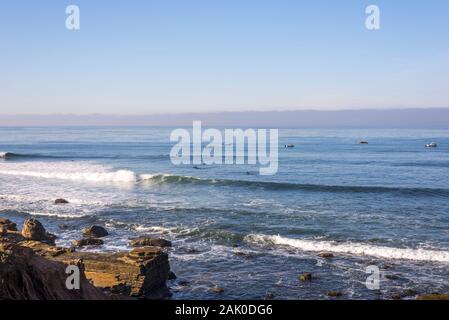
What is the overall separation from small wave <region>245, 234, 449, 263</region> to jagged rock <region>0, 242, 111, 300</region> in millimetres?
17997

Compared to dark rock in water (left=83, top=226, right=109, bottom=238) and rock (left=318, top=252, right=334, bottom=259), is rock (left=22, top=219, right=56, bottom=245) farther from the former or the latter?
rock (left=318, top=252, right=334, bottom=259)

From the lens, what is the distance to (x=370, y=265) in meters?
23.2

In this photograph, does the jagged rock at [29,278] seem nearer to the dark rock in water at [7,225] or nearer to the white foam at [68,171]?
the dark rock in water at [7,225]

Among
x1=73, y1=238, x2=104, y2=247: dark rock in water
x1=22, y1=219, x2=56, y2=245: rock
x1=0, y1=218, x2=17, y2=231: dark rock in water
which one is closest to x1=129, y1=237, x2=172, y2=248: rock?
x1=73, y1=238, x2=104, y2=247: dark rock in water

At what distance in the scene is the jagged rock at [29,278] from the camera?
8312 millimetres

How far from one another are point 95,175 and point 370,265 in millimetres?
43883

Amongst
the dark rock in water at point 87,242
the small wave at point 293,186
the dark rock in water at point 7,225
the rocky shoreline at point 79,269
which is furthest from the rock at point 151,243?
the small wave at point 293,186

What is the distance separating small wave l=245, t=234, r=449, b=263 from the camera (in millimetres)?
24531

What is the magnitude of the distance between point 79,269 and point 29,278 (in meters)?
3.07

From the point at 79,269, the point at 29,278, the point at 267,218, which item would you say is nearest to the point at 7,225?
the point at 79,269

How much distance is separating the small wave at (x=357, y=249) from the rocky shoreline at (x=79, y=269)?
6.68m

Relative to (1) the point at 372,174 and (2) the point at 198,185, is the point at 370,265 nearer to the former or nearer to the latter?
(2) the point at 198,185

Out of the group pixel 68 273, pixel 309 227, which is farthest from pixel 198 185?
pixel 68 273
